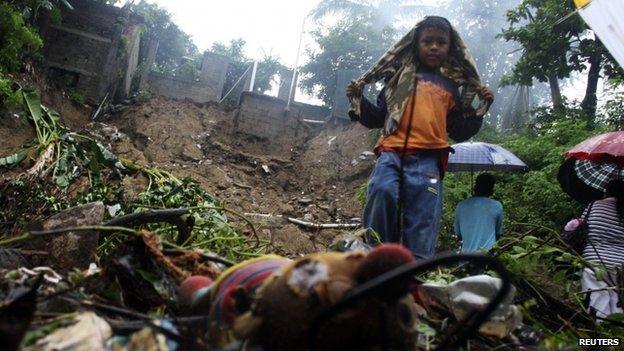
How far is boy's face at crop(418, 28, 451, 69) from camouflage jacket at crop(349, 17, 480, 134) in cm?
7

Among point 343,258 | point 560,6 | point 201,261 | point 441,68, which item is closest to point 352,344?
point 343,258

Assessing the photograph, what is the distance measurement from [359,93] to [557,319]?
1.66m

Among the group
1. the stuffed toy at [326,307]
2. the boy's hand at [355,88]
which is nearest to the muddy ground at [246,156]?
the boy's hand at [355,88]

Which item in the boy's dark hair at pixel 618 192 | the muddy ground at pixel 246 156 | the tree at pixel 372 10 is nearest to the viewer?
the boy's dark hair at pixel 618 192

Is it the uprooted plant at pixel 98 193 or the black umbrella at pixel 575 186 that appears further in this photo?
the black umbrella at pixel 575 186

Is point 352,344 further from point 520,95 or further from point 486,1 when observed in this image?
point 486,1

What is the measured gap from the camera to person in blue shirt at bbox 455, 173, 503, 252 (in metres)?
4.22

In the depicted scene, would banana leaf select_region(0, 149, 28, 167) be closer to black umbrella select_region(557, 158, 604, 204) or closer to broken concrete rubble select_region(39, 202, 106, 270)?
broken concrete rubble select_region(39, 202, 106, 270)

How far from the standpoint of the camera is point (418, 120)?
258cm

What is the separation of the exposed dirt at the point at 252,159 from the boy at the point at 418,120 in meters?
4.90

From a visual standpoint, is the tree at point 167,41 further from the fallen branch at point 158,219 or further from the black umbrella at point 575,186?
the fallen branch at point 158,219

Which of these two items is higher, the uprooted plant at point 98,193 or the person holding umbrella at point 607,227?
the person holding umbrella at point 607,227

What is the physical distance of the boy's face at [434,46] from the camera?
2682mm

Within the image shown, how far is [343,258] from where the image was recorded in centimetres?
74
